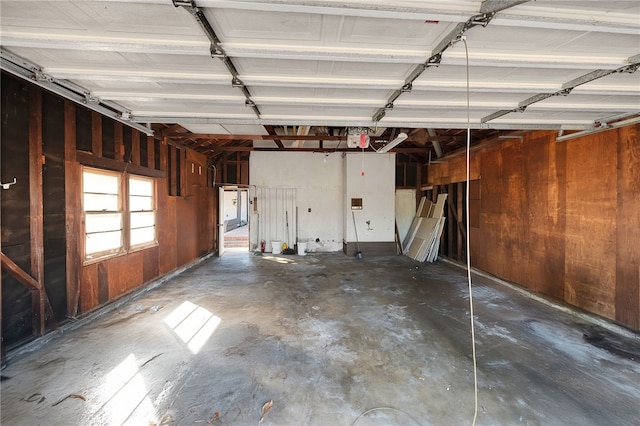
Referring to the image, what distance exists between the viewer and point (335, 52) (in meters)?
1.89

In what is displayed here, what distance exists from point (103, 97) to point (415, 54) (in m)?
3.20

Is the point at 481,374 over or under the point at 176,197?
under

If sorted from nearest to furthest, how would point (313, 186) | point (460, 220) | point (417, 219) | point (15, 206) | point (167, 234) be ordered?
point (15, 206) → point (167, 234) → point (460, 220) → point (417, 219) → point (313, 186)

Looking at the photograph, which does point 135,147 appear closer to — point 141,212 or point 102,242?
point 141,212

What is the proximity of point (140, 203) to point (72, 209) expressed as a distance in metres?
1.38

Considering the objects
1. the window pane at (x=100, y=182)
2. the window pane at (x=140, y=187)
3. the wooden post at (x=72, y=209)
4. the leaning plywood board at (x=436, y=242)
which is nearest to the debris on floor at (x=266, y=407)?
the wooden post at (x=72, y=209)

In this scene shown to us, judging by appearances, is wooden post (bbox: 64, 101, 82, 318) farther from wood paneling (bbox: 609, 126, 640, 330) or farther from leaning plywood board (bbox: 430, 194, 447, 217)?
leaning plywood board (bbox: 430, 194, 447, 217)

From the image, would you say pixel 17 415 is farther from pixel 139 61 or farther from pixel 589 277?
pixel 589 277

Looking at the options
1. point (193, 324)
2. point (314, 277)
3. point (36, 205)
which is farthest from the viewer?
point (314, 277)

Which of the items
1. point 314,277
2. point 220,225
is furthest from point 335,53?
point 220,225

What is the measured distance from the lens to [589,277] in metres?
3.51

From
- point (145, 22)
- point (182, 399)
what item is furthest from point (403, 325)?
point (145, 22)

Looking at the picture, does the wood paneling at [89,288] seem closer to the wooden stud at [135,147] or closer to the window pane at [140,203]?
the window pane at [140,203]

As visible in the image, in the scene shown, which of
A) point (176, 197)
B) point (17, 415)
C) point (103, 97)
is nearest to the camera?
point (17, 415)
